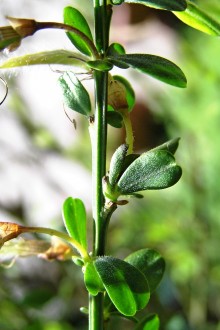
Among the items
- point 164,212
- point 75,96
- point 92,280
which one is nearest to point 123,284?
point 92,280

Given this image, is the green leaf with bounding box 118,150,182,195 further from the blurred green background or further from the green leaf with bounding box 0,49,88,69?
the blurred green background

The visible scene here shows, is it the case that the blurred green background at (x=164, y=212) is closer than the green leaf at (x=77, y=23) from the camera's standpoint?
No

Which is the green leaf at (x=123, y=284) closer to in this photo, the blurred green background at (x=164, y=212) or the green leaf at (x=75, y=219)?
the green leaf at (x=75, y=219)

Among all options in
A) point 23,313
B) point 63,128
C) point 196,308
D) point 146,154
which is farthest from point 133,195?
point 63,128

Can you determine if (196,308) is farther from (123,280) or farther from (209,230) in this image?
(123,280)

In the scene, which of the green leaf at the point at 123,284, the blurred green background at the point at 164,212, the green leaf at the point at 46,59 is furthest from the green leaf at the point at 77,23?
the blurred green background at the point at 164,212

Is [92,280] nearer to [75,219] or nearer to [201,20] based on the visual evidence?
[75,219]
